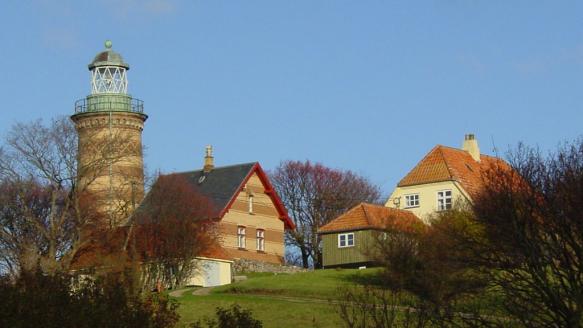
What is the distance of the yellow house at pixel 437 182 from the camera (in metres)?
75.8

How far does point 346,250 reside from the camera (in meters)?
73.4

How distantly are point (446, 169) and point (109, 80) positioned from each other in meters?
21.2

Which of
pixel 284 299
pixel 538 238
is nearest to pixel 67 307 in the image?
pixel 538 238

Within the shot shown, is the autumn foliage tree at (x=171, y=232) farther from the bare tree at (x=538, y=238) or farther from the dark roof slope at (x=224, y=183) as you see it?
the bare tree at (x=538, y=238)

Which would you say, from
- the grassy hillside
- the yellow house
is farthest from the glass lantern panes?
the grassy hillside

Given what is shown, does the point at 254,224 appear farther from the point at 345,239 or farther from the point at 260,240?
the point at 345,239

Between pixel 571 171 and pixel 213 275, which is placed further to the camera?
pixel 213 275

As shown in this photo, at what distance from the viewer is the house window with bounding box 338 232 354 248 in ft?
241

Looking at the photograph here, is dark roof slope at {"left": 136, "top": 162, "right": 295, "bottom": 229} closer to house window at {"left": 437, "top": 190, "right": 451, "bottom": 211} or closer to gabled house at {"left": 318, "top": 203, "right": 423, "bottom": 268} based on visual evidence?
gabled house at {"left": 318, "top": 203, "right": 423, "bottom": 268}

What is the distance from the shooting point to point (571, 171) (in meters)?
35.9

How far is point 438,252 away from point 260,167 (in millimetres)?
31929

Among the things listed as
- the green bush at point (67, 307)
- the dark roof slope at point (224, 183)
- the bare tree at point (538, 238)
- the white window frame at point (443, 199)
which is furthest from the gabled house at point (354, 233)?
the green bush at point (67, 307)

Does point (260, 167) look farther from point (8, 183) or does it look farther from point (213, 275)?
point (8, 183)

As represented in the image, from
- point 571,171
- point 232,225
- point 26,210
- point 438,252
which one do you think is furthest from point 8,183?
point 571,171
